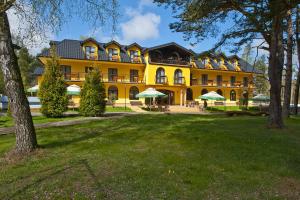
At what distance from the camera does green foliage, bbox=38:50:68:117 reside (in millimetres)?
17812

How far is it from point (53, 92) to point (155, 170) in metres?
14.7

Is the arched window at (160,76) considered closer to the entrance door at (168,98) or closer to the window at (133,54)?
the entrance door at (168,98)

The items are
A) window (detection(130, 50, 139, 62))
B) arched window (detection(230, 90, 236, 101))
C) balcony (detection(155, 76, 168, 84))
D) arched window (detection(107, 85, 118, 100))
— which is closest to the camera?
arched window (detection(107, 85, 118, 100))

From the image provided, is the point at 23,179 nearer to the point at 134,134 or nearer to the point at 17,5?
the point at 17,5

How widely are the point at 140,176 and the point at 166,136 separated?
14.5ft

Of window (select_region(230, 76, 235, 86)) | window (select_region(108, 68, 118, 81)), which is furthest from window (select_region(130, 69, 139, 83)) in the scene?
window (select_region(230, 76, 235, 86))

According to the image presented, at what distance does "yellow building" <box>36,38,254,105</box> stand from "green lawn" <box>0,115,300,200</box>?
83.1 feet

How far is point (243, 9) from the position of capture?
10828 millimetres

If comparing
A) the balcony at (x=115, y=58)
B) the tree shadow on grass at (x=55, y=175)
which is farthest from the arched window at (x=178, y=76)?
the tree shadow on grass at (x=55, y=175)

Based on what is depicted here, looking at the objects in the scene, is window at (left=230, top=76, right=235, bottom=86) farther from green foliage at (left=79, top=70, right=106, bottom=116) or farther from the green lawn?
the green lawn

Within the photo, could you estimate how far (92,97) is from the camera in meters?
18.5

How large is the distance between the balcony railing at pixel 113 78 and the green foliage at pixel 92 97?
13912mm

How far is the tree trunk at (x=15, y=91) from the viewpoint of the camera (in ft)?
20.7

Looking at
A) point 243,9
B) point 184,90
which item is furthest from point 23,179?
point 184,90
